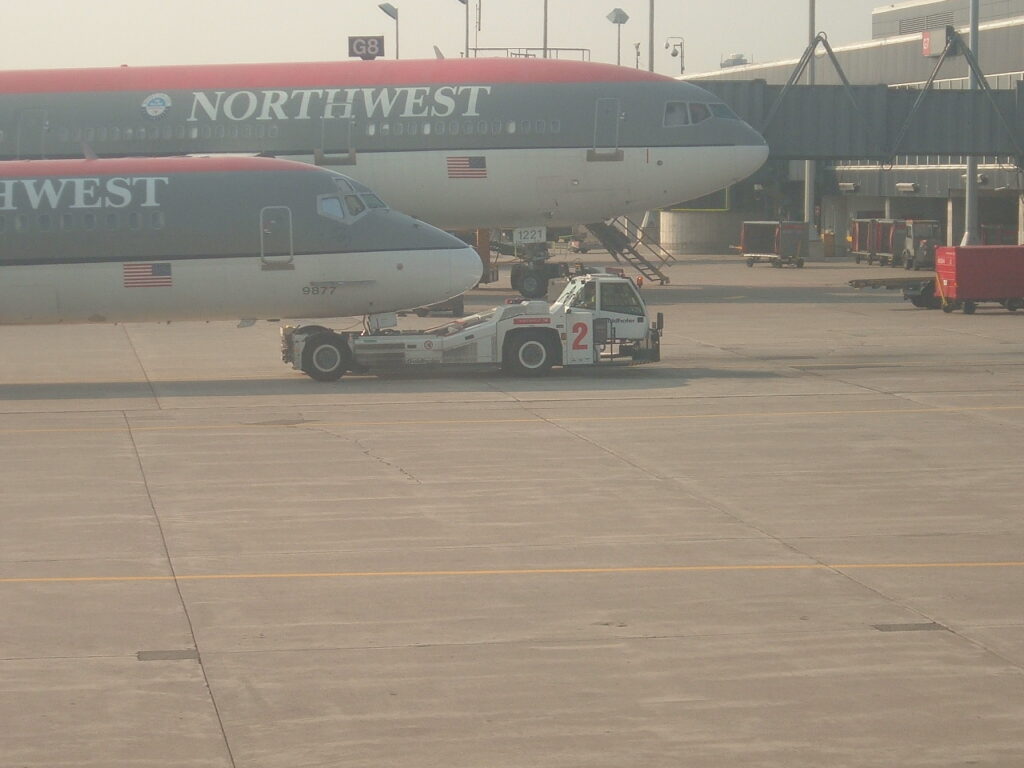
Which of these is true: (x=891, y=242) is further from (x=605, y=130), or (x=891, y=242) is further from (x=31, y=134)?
(x=31, y=134)

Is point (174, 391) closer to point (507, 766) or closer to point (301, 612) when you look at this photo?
point (301, 612)

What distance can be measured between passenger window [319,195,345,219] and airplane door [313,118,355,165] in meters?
15.8

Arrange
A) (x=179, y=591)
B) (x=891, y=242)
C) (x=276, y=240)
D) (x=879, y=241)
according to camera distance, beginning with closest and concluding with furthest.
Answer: (x=179, y=591) < (x=276, y=240) < (x=891, y=242) < (x=879, y=241)

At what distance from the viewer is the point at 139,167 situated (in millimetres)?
32844

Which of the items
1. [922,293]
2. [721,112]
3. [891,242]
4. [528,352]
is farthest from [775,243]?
[528,352]

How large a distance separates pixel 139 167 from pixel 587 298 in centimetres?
1014

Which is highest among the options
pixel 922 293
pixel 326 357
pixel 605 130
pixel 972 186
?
pixel 605 130

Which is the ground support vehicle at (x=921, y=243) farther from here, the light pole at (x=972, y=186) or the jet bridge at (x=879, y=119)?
the jet bridge at (x=879, y=119)

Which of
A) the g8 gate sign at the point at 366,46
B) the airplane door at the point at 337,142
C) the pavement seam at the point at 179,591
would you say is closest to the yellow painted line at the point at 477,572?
the pavement seam at the point at 179,591

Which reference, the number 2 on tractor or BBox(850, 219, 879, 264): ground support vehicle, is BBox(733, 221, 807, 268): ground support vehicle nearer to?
BBox(850, 219, 879, 264): ground support vehicle

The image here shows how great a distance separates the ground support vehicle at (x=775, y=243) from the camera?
74375 mm

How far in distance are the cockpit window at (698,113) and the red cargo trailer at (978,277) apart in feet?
28.3

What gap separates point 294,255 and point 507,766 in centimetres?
2293

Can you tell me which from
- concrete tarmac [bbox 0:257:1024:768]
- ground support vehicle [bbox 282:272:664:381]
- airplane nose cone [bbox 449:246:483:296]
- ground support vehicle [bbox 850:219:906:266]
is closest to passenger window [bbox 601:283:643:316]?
ground support vehicle [bbox 282:272:664:381]
